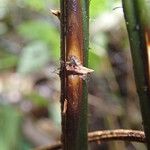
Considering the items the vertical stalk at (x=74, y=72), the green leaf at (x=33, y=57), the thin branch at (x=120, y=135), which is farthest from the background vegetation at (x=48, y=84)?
the vertical stalk at (x=74, y=72)

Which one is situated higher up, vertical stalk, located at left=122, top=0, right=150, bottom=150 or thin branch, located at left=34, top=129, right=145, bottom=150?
vertical stalk, located at left=122, top=0, right=150, bottom=150

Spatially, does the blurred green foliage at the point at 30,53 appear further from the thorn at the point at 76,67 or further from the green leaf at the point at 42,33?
the thorn at the point at 76,67

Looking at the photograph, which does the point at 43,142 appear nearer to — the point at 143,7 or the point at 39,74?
the point at 39,74

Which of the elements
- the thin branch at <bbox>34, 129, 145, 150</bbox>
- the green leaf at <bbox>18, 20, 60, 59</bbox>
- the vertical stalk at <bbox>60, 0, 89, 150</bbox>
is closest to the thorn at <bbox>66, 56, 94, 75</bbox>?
the vertical stalk at <bbox>60, 0, 89, 150</bbox>

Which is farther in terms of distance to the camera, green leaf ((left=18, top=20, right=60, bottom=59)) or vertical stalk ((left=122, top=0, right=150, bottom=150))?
green leaf ((left=18, top=20, right=60, bottom=59))

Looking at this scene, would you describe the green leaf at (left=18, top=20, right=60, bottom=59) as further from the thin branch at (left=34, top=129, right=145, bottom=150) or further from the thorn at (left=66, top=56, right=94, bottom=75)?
the thorn at (left=66, top=56, right=94, bottom=75)

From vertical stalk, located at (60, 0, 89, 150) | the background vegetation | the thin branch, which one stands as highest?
the background vegetation

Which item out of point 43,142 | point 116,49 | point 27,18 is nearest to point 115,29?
point 116,49

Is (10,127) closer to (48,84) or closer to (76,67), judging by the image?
(48,84)

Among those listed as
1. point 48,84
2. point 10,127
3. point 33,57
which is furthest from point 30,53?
point 48,84
